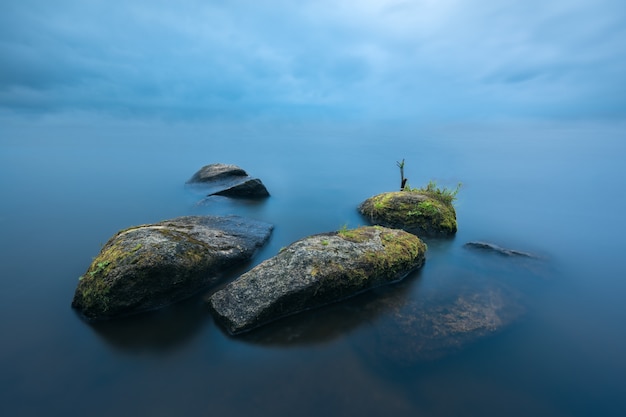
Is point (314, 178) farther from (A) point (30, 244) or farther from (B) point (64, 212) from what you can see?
(A) point (30, 244)

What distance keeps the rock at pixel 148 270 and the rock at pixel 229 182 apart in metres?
9.39

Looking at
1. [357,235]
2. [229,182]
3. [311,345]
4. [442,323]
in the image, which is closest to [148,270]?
[311,345]

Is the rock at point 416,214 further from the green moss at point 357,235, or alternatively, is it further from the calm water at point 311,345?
the green moss at point 357,235

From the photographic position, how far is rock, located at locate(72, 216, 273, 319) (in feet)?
28.7

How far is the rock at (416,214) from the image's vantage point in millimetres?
15156

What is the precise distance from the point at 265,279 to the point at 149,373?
347cm

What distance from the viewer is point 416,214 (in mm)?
15258

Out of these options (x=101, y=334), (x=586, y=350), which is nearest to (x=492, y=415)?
(x=586, y=350)

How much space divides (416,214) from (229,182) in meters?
13.1

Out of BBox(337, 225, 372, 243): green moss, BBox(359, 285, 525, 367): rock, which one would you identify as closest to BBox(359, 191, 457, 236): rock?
BBox(337, 225, 372, 243): green moss

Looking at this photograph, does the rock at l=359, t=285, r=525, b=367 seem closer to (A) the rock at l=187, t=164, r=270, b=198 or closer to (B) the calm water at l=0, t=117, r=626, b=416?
(B) the calm water at l=0, t=117, r=626, b=416

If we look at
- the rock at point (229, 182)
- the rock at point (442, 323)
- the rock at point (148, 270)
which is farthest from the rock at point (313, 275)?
the rock at point (229, 182)

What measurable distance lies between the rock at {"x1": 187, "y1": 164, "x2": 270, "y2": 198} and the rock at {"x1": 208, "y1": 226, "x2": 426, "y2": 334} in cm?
1094

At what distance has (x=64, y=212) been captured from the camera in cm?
1867
